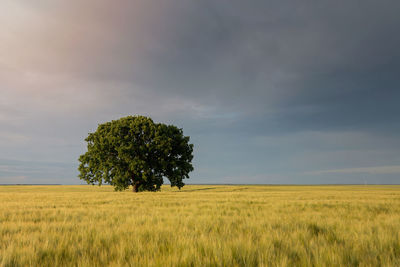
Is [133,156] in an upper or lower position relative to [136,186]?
upper

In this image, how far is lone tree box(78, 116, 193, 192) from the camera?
32062 mm

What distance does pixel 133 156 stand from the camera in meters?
32.6

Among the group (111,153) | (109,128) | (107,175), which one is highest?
(109,128)

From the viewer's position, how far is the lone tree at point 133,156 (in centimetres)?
3206

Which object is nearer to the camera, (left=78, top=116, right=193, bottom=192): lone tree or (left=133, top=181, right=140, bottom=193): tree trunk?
(left=78, top=116, right=193, bottom=192): lone tree

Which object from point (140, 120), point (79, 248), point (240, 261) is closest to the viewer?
point (240, 261)

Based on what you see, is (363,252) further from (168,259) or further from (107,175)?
(107,175)

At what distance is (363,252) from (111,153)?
33.7 meters

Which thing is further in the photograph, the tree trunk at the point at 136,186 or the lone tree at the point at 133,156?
the tree trunk at the point at 136,186

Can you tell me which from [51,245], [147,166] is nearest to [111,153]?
[147,166]

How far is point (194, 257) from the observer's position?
9.34ft

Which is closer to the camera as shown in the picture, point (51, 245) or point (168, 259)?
point (168, 259)

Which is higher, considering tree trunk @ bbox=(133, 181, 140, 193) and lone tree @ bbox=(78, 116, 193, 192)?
lone tree @ bbox=(78, 116, 193, 192)

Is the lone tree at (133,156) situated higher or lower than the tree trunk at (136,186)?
higher
